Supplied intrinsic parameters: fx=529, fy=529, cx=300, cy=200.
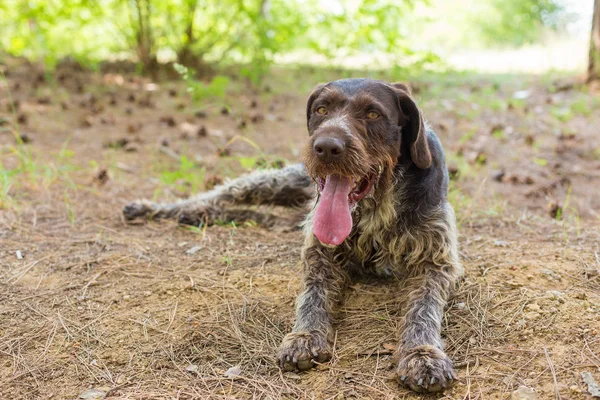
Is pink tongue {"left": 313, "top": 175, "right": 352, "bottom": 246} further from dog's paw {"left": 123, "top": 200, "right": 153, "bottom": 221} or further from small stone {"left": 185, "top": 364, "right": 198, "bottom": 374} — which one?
dog's paw {"left": 123, "top": 200, "right": 153, "bottom": 221}

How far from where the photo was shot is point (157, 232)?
459 centimetres

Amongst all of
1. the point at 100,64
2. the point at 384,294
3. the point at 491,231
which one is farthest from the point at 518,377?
the point at 100,64

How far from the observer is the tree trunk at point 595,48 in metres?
9.38

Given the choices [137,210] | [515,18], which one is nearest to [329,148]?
[137,210]

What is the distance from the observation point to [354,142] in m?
2.96

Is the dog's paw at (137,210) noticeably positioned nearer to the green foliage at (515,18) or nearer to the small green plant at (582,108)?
the small green plant at (582,108)

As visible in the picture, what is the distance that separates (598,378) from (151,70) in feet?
29.7

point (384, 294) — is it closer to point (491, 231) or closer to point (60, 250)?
point (491, 231)

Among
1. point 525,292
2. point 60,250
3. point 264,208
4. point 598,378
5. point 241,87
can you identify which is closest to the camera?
point 598,378

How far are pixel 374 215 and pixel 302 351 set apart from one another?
42.2 inches

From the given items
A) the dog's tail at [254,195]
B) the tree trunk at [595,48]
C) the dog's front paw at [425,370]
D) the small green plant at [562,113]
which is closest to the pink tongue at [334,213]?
the dog's front paw at [425,370]

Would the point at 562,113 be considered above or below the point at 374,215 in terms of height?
below

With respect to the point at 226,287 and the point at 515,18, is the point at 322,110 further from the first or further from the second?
the point at 515,18

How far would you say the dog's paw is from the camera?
4785mm
